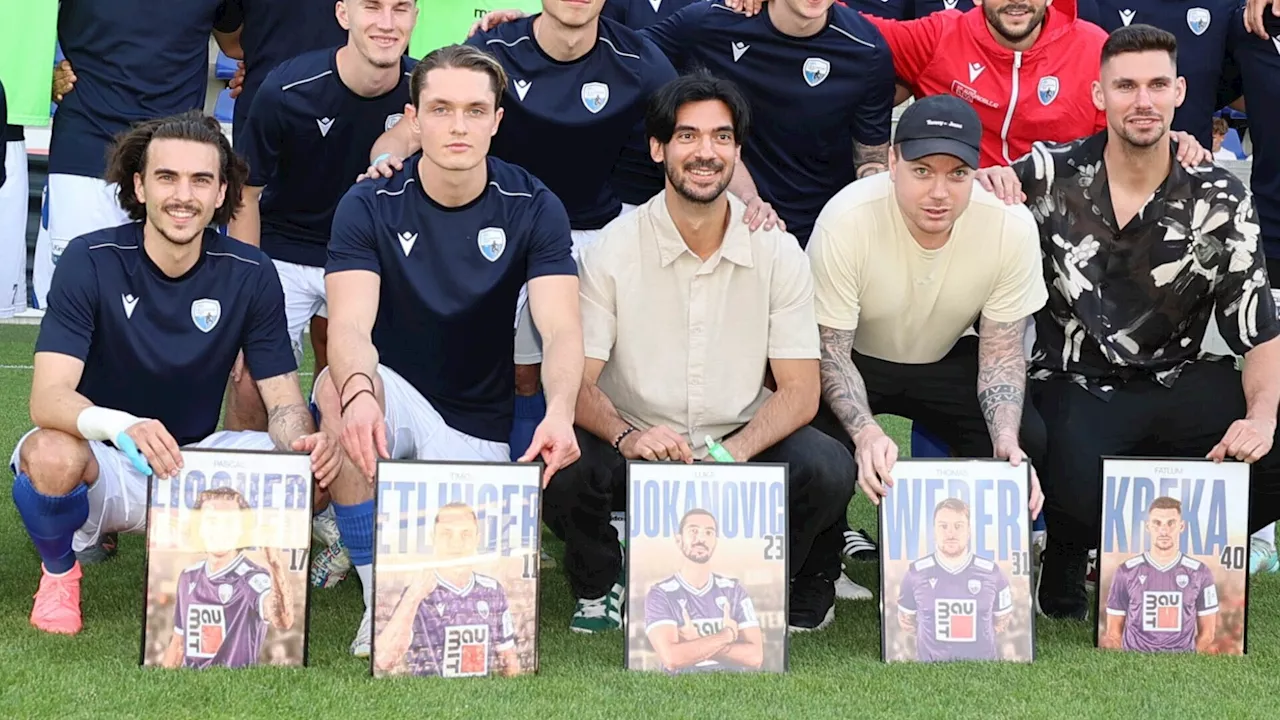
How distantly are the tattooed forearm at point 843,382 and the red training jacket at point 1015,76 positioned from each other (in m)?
1.24

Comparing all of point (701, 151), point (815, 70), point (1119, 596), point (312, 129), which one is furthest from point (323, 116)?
point (1119, 596)

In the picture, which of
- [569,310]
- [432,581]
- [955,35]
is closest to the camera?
[432,581]

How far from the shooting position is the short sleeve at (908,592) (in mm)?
4223

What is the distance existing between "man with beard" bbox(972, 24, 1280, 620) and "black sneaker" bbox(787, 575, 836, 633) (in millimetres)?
754

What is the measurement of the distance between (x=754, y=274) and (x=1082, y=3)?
2.56 metres

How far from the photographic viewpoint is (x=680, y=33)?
225 inches

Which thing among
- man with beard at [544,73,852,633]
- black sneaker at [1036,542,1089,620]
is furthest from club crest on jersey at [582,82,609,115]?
black sneaker at [1036,542,1089,620]

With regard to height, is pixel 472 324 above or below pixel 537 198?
below

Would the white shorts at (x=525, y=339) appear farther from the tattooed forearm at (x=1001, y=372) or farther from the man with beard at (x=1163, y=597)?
the man with beard at (x=1163, y=597)

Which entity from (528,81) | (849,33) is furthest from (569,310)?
(849,33)

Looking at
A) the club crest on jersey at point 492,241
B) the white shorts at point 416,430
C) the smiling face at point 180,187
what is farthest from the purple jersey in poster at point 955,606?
the smiling face at point 180,187

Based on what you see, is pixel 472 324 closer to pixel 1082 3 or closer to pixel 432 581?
pixel 432 581

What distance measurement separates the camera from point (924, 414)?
5.19 metres

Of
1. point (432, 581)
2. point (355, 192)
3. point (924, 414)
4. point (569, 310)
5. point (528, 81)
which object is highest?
point (528, 81)
